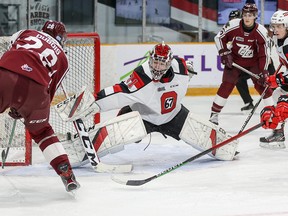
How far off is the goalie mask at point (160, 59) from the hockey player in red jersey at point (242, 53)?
4.50 ft

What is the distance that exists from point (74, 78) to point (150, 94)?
3.30ft

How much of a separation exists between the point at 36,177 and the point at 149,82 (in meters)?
0.82

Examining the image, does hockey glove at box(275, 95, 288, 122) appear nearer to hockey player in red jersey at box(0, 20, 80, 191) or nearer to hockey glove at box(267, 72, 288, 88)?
hockey glove at box(267, 72, 288, 88)

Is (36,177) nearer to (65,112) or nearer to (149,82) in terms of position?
(65,112)

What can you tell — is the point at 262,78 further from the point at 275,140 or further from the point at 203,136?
the point at 203,136

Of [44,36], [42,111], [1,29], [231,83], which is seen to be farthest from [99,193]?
[1,29]

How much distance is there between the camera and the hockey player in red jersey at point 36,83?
3.46 m

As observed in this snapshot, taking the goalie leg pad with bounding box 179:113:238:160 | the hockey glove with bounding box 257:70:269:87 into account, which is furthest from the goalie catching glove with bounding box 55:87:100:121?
the hockey glove with bounding box 257:70:269:87

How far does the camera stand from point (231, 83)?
18.3ft

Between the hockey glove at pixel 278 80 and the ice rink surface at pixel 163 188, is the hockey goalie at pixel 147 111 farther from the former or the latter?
the hockey glove at pixel 278 80

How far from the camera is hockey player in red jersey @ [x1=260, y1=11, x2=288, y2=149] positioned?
13.5 feet

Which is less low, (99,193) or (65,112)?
(65,112)

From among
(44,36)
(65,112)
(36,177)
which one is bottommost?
(36,177)

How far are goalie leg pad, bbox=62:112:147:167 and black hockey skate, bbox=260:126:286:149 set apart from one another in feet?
4.11
